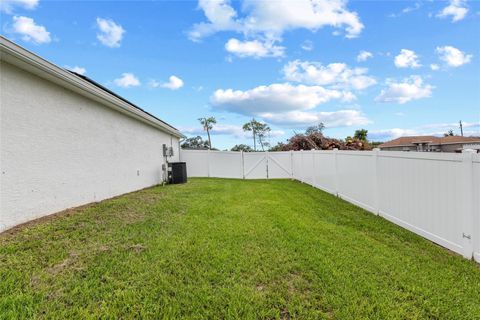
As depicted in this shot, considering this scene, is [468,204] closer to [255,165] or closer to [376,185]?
[376,185]

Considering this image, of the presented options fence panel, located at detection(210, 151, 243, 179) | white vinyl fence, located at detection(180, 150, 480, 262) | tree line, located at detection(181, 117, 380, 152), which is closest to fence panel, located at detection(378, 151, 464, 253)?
white vinyl fence, located at detection(180, 150, 480, 262)

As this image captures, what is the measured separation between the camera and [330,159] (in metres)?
9.14

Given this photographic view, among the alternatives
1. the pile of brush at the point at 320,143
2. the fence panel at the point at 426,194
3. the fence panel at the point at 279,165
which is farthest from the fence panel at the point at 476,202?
the pile of brush at the point at 320,143

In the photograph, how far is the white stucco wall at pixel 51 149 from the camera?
4.10m

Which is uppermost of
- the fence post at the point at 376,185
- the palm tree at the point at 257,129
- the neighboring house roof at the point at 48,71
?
the palm tree at the point at 257,129

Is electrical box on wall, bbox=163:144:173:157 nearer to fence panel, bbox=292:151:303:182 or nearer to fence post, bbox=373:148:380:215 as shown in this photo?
fence panel, bbox=292:151:303:182

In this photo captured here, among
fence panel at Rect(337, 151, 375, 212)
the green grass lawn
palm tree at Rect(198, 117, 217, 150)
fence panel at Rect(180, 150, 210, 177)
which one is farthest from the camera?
palm tree at Rect(198, 117, 217, 150)

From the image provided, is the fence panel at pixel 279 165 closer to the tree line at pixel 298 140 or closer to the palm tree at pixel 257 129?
the tree line at pixel 298 140

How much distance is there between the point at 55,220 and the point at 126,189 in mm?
3851

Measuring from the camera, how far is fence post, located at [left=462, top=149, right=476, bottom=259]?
3.42 meters

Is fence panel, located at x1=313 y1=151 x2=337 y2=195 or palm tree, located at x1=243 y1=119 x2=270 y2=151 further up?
palm tree, located at x1=243 y1=119 x2=270 y2=151

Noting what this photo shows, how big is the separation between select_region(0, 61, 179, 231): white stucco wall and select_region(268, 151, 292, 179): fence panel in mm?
9199

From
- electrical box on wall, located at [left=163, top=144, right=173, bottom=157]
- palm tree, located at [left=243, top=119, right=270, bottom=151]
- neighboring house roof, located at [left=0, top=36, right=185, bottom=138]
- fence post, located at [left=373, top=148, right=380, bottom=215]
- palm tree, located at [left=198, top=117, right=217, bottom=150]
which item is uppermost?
palm tree, located at [left=198, top=117, right=217, bottom=150]

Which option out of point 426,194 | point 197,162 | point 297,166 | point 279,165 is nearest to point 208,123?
point 197,162
